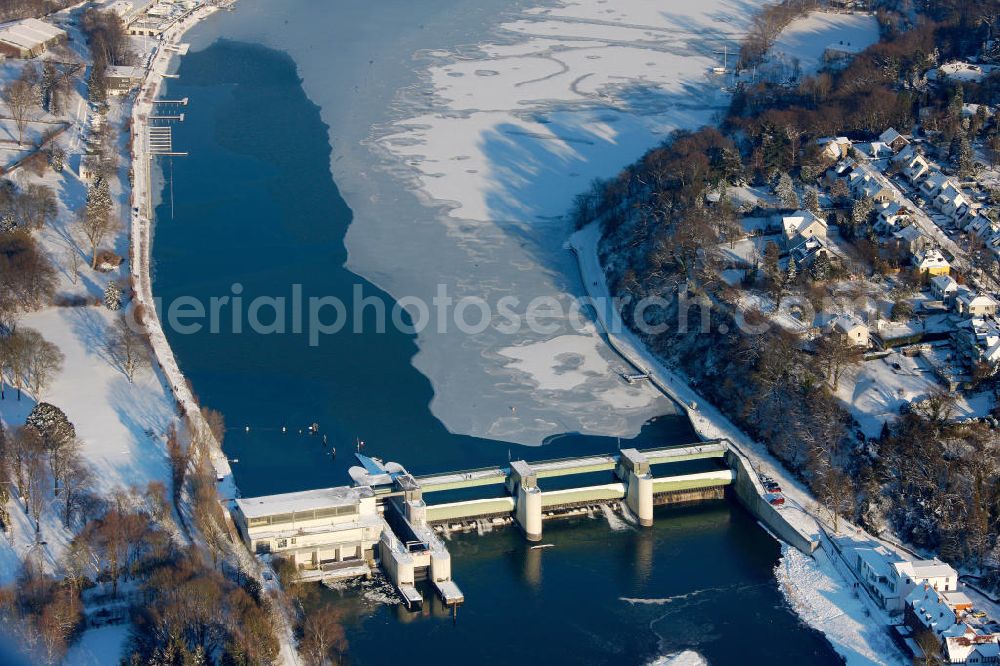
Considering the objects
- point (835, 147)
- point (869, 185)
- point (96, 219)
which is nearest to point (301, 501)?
point (96, 219)

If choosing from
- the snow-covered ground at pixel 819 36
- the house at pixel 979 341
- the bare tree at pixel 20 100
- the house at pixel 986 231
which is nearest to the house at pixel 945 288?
the house at pixel 979 341

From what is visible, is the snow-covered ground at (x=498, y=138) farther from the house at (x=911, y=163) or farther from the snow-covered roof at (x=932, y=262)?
the house at (x=911, y=163)

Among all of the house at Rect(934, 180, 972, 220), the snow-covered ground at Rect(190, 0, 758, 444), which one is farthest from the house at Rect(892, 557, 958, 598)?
the house at Rect(934, 180, 972, 220)

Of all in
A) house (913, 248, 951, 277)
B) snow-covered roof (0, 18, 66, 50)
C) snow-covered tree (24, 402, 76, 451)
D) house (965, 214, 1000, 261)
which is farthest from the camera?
snow-covered roof (0, 18, 66, 50)

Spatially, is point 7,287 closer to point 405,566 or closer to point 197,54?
point 405,566

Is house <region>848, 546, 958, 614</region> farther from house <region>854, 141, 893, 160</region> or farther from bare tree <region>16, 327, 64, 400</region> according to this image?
house <region>854, 141, 893, 160</region>

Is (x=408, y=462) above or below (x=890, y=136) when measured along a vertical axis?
below

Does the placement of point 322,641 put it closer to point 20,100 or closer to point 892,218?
point 892,218

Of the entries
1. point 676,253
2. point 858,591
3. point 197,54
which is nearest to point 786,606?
point 858,591
